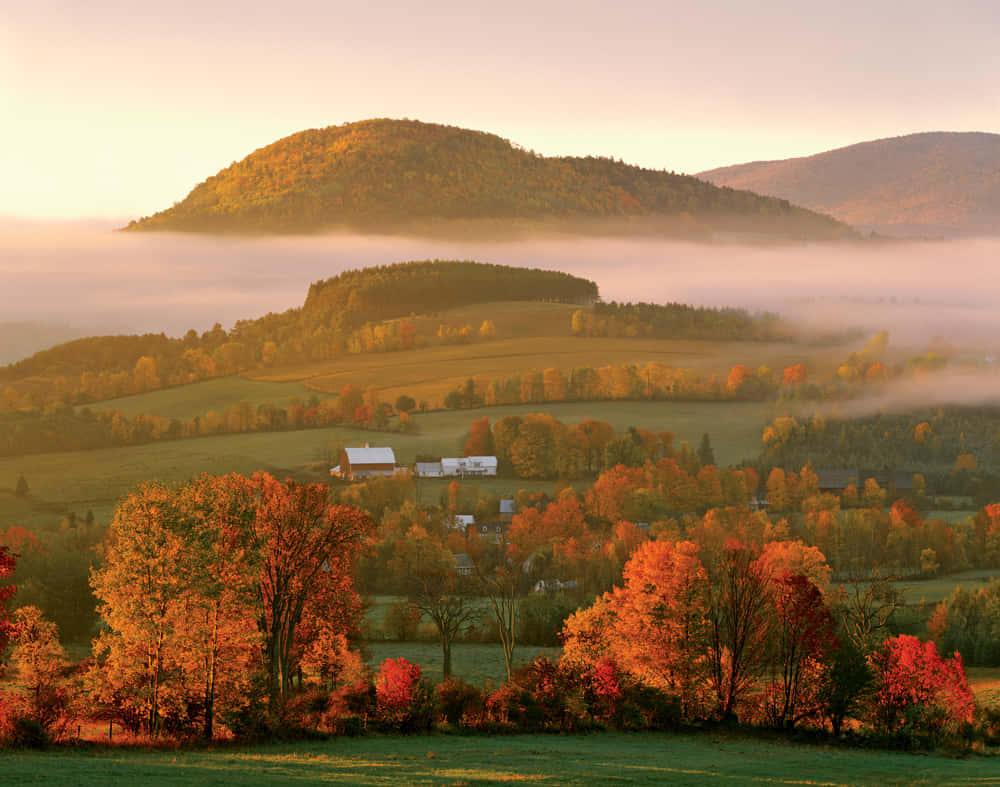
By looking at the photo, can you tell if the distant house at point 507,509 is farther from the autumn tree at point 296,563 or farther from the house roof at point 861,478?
the autumn tree at point 296,563

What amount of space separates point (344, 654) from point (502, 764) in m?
19.3

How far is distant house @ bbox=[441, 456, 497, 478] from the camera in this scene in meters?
162

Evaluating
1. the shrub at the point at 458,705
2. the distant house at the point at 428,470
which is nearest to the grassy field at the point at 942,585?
the shrub at the point at 458,705

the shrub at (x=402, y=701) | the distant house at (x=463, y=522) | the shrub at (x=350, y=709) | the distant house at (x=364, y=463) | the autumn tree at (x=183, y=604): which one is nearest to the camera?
the autumn tree at (x=183, y=604)

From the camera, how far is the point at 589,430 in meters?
177

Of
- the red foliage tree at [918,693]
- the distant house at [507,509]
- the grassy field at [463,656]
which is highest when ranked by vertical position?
the red foliage tree at [918,693]

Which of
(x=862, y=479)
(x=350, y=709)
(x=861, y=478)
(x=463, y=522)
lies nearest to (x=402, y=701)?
(x=350, y=709)

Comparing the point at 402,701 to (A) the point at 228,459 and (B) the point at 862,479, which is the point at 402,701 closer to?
(A) the point at 228,459

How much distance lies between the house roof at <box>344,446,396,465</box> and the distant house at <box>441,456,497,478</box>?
784 cm

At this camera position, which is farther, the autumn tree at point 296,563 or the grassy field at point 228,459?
the grassy field at point 228,459

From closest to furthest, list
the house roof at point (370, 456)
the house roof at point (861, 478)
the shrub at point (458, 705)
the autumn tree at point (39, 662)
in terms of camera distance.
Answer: the autumn tree at point (39, 662), the shrub at point (458, 705), the house roof at point (370, 456), the house roof at point (861, 478)

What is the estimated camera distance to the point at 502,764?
137 feet

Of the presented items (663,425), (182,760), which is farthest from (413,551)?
(663,425)

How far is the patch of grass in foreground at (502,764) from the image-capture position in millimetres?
36750
